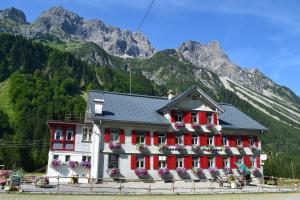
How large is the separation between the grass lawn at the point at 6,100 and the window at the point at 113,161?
110 meters

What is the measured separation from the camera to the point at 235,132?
46.7 meters

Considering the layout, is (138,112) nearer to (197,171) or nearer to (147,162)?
(147,162)

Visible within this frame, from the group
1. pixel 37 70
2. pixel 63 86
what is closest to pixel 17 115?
pixel 63 86

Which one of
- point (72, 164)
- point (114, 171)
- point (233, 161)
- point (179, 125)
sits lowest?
point (114, 171)

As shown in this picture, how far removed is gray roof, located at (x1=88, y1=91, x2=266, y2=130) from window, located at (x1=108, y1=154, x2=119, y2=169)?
4.22m

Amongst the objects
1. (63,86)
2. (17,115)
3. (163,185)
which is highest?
(63,86)

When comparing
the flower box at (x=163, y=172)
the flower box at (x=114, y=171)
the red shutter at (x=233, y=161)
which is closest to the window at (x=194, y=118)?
the red shutter at (x=233, y=161)

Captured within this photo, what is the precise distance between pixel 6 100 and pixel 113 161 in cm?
12793

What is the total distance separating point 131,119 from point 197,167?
10.5 metres

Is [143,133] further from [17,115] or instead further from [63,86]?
[63,86]

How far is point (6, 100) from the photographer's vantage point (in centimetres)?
15288

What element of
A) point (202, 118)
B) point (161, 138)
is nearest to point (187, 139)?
point (161, 138)

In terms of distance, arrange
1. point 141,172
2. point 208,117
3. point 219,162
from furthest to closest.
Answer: point 208,117
point 219,162
point 141,172

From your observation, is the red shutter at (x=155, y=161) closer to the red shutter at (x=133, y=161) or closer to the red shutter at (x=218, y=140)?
the red shutter at (x=133, y=161)
